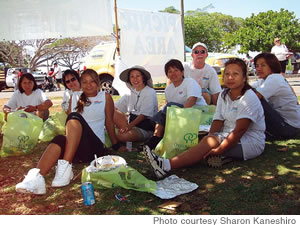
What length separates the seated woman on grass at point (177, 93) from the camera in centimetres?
404

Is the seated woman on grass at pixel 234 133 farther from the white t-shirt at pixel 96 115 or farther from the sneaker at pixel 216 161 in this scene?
the white t-shirt at pixel 96 115

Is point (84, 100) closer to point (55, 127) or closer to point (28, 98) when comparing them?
point (55, 127)

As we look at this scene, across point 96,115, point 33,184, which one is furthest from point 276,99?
point 33,184

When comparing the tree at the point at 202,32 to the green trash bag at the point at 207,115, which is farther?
the tree at the point at 202,32

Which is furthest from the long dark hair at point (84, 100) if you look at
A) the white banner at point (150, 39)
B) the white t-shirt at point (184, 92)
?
the white banner at point (150, 39)

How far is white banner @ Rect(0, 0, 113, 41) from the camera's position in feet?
16.3

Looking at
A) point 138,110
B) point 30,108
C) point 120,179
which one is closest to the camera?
point 120,179

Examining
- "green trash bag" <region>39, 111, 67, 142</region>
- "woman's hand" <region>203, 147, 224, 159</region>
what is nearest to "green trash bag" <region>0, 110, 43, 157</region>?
"green trash bag" <region>39, 111, 67, 142</region>

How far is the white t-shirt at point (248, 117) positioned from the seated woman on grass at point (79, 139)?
1.34 m

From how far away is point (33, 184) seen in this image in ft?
9.20

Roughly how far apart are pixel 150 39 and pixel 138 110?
2709 mm

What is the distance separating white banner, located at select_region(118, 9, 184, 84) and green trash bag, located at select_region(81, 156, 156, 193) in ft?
12.6

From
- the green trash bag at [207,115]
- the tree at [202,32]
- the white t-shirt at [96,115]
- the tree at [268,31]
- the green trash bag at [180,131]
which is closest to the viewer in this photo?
the green trash bag at [180,131]
